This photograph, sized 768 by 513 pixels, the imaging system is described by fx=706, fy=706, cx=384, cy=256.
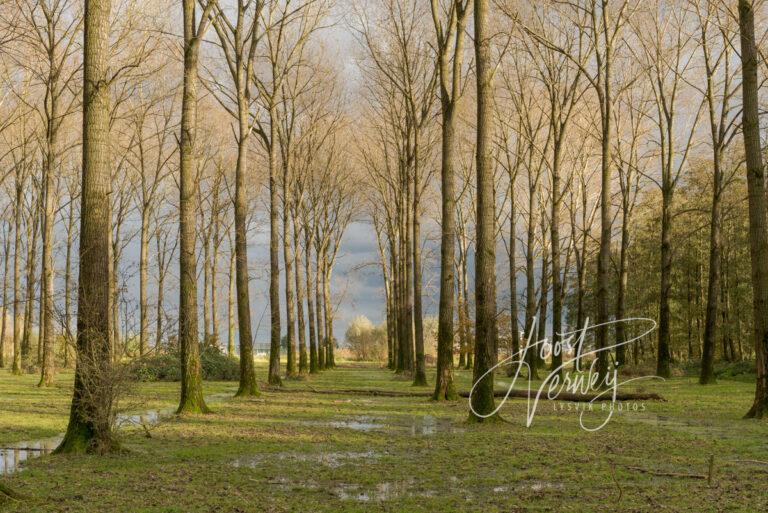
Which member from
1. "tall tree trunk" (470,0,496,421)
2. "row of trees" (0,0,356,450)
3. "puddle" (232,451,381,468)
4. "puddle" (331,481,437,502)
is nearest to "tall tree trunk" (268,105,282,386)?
"row of trees" (0,0,356,450)

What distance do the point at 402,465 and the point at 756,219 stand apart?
7994mm

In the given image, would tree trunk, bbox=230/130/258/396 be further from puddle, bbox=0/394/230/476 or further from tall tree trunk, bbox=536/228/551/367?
tall tree trunk, bbox=536/228/551/367

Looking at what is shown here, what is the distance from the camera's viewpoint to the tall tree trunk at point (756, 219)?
38.7 feet

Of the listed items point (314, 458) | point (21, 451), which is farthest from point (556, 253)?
point (21, 451)

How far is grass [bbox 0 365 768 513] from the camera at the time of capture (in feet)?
19.4

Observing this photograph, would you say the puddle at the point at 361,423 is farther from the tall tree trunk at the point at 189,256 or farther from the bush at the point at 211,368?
the bush at the point at 211,368

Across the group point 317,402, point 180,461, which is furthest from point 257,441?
point 317,402

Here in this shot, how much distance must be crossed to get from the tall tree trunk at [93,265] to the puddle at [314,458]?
5.50 ft

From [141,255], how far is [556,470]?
1022 inches

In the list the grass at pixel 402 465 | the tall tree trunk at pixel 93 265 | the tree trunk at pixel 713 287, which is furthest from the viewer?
the tree trunk at pixel 713 287

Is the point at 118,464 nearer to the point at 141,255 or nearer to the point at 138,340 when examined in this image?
the point at 138,340

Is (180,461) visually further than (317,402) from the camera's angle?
No

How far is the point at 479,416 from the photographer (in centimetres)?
1164

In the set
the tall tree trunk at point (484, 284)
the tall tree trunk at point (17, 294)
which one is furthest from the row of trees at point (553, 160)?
the tall tree trunk at point (17, 294)
